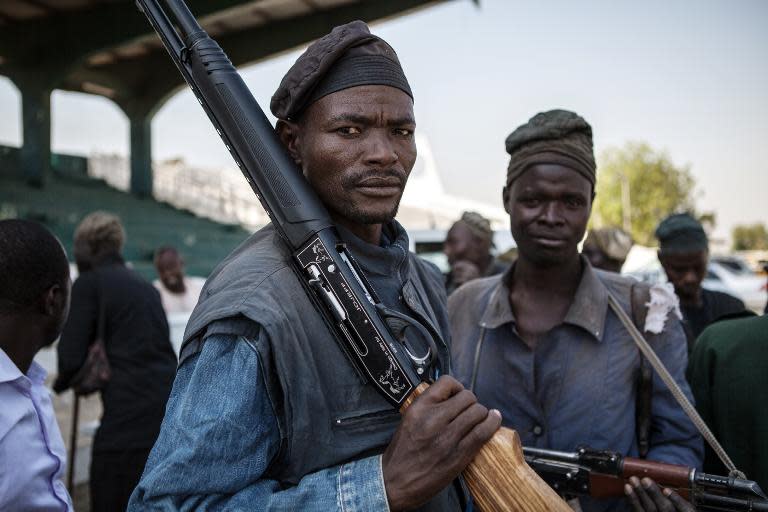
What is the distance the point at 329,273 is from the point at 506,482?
0.52 m

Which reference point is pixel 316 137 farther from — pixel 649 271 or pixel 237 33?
pixel 237 33

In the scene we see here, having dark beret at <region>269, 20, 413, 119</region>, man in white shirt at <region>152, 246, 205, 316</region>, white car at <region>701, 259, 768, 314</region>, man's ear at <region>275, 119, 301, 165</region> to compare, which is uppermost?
dark beret at <region>269, 20, 413, 119</region>

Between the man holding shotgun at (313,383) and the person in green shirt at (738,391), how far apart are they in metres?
1.03

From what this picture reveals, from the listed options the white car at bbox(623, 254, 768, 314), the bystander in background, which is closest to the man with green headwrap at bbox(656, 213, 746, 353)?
the bystander in background

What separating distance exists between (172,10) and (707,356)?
6.06 feet

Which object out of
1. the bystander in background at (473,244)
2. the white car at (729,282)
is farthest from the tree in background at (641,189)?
the bystander in background at (473,244)

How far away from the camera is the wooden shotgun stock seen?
1151 millimetres

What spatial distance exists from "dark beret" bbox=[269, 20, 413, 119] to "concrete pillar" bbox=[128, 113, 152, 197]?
1808 centimetres

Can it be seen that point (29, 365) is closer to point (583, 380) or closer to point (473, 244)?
point (583, 380)

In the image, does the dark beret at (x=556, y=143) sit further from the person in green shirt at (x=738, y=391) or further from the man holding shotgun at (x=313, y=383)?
the man holding shotgun at (x=313, y=383)

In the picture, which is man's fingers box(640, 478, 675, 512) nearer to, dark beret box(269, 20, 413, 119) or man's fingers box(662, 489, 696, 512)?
man's fingers box(662, 489, 696, 512)

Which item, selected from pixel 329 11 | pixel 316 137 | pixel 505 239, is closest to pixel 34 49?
pixel 329 11

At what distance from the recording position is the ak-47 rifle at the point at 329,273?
1176 mm

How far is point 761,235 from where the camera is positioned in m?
102
